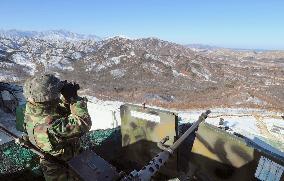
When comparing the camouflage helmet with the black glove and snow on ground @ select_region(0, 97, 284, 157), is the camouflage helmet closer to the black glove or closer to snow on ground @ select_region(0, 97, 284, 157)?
the black glove

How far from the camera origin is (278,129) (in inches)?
364

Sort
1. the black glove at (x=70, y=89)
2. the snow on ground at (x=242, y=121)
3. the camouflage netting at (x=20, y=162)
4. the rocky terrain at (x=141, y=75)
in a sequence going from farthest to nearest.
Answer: the rocky terrain at (x=141, y=75) < the snow on ground at (x=242, y=121) < the camouflage netting at (x=20, y=162) < the black glove at (x=70, y=89)

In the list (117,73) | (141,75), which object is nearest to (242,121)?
(141,75)

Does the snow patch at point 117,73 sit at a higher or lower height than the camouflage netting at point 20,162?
lower

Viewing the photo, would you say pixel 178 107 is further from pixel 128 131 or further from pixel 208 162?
pixel 208 162

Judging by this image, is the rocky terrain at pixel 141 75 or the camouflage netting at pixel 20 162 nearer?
the camouflage netting at pixel 20 162

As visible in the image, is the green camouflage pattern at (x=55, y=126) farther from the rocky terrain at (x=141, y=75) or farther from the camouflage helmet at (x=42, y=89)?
the rocky terrain at (x=141, y=75)

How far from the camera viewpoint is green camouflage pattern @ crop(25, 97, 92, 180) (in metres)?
3.32

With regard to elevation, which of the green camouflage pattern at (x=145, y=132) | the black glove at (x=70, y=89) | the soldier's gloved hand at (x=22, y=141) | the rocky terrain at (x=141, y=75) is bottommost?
the rocky terrain at (x=141, y=75)

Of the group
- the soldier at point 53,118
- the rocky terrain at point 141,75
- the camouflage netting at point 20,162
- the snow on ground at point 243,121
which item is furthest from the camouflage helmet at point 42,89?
the rocky terrain at point 141,75

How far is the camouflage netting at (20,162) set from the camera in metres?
5.00

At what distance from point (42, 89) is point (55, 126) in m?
0.39

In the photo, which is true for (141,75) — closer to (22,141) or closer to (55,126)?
(55,126)

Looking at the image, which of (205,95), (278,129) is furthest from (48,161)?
(205,95)
